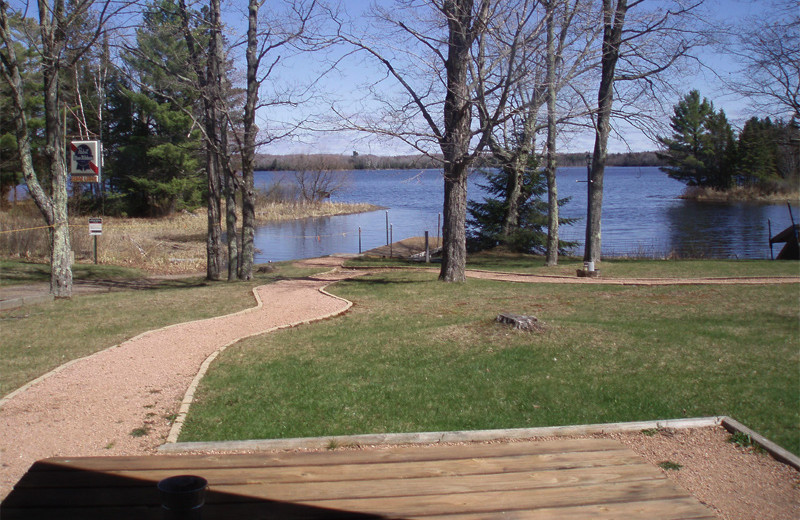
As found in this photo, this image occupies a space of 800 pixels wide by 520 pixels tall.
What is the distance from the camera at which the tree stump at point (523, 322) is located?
8008 millimetres

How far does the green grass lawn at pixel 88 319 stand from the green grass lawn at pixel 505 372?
2.07 m

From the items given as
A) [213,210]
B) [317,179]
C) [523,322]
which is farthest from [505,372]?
[317,179]

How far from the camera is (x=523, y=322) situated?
8039 millimetres

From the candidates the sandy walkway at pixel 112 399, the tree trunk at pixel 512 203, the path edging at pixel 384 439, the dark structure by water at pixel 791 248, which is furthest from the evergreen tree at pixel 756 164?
the path edging at pixel 384 439

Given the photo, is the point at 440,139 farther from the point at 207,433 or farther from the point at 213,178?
the point at 207,433

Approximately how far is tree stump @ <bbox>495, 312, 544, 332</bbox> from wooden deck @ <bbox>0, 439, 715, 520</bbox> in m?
4.42

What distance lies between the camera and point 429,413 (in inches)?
223

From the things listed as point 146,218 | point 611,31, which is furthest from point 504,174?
→ point 146,218

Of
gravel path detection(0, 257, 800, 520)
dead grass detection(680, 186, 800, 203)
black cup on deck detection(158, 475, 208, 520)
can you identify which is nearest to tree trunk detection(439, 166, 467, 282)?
gravel path detection(0, 257, 800, 520)

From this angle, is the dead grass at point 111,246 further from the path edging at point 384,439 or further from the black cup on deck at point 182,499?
the black cup on deck at point 182,499

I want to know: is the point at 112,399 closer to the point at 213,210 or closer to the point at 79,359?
the point at 79,359

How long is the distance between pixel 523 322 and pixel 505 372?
144 cm

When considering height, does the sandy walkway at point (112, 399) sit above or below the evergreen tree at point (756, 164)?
below

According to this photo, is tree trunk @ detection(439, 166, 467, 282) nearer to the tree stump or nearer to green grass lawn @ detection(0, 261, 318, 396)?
green grass lawn @ detection(0, 261, 318, 396)
